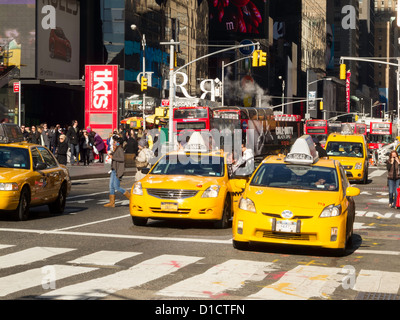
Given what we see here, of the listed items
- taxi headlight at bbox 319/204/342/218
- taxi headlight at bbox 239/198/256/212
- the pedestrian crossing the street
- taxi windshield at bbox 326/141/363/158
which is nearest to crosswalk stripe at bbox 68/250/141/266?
the pedestrian crossing the street

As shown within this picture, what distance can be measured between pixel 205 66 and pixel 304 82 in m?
74.2

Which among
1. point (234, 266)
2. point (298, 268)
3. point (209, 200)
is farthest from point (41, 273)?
point (209, 200)

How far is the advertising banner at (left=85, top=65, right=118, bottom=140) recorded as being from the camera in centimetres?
4500

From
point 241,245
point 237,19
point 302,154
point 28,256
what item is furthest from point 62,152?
point 237,19

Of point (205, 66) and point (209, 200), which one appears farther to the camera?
point (205, 66)

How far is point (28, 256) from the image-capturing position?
11.4 metres

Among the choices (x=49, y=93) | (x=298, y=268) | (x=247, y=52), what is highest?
(x=247, y=52)

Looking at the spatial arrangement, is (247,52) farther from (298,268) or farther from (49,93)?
Result: (298,268)

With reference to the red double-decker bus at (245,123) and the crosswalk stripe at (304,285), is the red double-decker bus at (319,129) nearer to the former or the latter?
the red double-decker bus at (245,123)

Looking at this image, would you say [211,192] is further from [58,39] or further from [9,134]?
[58,39]

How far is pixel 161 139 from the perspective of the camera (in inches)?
1997

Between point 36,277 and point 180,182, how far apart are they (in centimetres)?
609

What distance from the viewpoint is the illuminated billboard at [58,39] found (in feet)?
199

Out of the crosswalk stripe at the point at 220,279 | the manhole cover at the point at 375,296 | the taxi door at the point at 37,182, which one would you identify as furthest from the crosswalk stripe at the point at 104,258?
the taxi door at the point at 37,182
